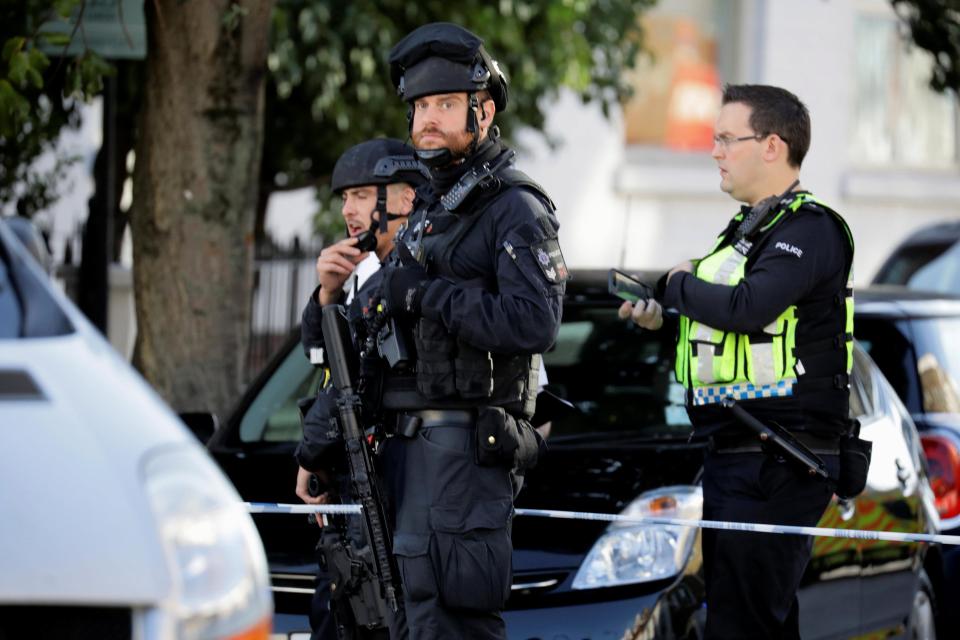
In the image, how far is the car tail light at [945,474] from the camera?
255 inches

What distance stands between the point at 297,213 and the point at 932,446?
1092 centimetres

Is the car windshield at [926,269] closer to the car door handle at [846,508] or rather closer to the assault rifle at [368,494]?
the car door handle at [846,508]

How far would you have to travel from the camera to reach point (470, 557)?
4.04m

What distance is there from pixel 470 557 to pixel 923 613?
8.32 feet

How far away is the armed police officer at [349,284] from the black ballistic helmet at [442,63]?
56 cm

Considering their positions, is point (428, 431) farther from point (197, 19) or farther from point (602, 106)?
point (602, 106)

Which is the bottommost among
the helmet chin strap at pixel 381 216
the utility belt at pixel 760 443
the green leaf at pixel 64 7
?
the utility belt at pixel 760 443

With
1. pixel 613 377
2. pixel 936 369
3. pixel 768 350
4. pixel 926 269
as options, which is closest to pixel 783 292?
pixel 768 350

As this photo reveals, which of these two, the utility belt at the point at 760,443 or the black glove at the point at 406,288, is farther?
the utility belt at the point at 760,443

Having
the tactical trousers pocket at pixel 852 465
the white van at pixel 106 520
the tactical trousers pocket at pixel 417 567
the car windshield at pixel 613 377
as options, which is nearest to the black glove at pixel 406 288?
the tactical trousers pocket at pixel 417 567

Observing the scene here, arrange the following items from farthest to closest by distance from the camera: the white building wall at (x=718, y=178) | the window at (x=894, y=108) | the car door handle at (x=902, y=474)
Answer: the window at (x=894, y=108), the white building wall at (x=718, y=178), the car door handle at (x=902, y=474)

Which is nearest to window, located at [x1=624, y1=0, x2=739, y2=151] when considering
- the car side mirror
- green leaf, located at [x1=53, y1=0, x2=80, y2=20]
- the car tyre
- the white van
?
green leaf, located at [x1=53, y1=0, x2=80, y2=20]

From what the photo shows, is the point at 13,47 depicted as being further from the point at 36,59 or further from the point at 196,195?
the point at 196,195

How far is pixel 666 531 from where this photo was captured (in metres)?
4.87
